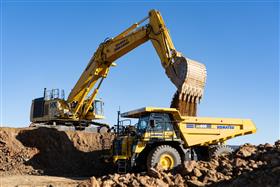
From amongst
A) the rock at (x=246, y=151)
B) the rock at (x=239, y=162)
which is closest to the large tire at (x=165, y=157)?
the rock at (x=246, y=151)

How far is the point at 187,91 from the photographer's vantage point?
19.1 metres

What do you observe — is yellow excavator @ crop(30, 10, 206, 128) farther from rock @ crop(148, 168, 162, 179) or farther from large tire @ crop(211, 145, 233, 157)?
rock @ crop(148, 168, 162, 179)

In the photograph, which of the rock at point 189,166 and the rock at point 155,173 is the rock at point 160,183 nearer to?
the rock at point 155,173

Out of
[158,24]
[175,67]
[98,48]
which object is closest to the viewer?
[175,67]

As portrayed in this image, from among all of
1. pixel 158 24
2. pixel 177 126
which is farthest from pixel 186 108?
pixel 158 24

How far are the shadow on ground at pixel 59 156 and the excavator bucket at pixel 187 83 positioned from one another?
479 centimetres

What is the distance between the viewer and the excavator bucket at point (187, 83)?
1905 centimetres

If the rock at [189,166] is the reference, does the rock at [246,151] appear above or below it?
above

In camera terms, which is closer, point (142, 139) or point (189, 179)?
point (189, 179)

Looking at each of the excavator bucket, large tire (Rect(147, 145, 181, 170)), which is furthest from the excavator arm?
large tire (Rect(147, 145, 181, 170))

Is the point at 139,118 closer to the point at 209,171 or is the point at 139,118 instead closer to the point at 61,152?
the point at 209,171

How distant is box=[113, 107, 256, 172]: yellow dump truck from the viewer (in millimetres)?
16766

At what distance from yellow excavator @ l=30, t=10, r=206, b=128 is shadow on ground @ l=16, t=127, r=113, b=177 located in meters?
3.41

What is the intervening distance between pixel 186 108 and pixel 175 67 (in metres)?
2.22
